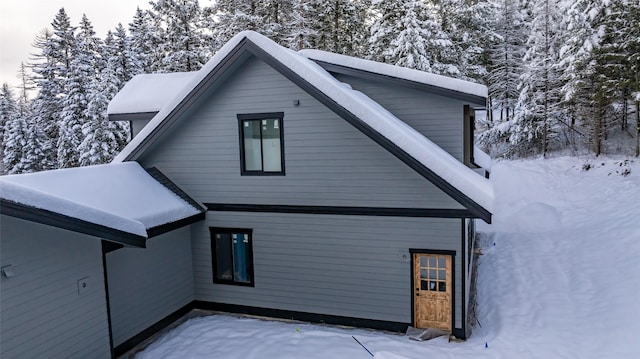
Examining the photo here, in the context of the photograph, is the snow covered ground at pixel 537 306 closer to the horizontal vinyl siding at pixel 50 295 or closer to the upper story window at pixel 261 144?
the horizontal vinyl siding at pixel 50 295

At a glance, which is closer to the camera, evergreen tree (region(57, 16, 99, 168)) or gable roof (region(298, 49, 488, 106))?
gable roof (region(298, 49, 488, 106))

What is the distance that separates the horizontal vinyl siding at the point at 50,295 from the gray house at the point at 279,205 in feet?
0.11

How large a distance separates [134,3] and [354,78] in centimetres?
2715

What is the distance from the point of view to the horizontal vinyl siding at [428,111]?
9.42 metres

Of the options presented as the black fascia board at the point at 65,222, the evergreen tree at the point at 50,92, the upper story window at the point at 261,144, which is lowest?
the black fascia board at the point at 65,222

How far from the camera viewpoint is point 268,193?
939 centimetres

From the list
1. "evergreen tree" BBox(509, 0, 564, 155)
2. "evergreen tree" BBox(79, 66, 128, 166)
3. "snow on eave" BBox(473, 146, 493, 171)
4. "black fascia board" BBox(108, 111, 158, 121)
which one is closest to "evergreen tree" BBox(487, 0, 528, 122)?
"evergreen tree" BBox(509, 0, 564, 155)

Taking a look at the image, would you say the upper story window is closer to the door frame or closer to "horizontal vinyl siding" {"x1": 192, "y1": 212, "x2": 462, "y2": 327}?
"horizontal vinyl siding" {"x1": 192, "y1": 212, "x2": 462, "y2": 327}

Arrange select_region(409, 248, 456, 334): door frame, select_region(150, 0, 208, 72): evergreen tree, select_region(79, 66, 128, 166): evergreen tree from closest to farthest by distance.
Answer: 1. select_region(409, 248, 456, 334): door frame
2. select_region(150, 0, 208, 72): evergreen tree
3. select_region(79, 66, 128, 166): evergreen tree

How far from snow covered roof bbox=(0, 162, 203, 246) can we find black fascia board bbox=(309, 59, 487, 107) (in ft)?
15.9

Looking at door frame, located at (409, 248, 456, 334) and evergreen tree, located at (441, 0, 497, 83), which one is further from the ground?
evergreen tree, located at (441, 0, 497, 83)

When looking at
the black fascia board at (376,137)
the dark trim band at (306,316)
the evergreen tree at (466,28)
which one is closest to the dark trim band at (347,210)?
the black fascia board at (376,137)

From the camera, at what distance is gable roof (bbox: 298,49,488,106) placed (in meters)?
8.95

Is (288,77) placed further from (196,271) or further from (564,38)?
(564,38)
